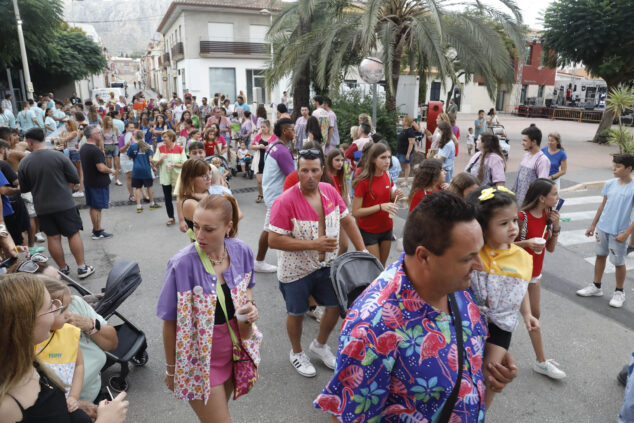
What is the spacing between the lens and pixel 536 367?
3.74 meters

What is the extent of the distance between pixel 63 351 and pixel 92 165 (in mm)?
4974

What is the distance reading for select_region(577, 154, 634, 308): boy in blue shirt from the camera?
185 inches

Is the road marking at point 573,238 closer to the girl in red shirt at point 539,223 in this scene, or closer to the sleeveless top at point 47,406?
the girl in red shirt at point 539,223

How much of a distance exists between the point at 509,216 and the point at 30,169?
5536 mm

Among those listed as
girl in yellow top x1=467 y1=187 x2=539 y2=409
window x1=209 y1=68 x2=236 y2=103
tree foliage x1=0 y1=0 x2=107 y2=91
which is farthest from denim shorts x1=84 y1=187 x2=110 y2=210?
window x1=209 y1=68 x2=236 y2=103

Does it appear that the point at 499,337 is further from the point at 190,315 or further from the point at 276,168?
the point at 276,168

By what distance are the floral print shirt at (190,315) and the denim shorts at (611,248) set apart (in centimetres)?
457

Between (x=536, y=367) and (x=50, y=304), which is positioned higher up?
(x=50, y=304)

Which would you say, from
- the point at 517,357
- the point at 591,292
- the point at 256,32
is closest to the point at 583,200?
the point at 591,292

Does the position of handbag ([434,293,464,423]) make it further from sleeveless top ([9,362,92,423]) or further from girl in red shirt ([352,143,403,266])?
girl in red shirt ([352,143,403,266])

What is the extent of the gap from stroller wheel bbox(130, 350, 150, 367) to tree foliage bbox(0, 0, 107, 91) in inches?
882

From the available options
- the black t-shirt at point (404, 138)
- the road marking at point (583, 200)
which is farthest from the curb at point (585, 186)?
the black t-shirt at point (404, 138)

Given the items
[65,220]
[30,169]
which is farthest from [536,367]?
[30,169]

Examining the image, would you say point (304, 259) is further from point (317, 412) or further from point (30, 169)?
point (30, 169)
